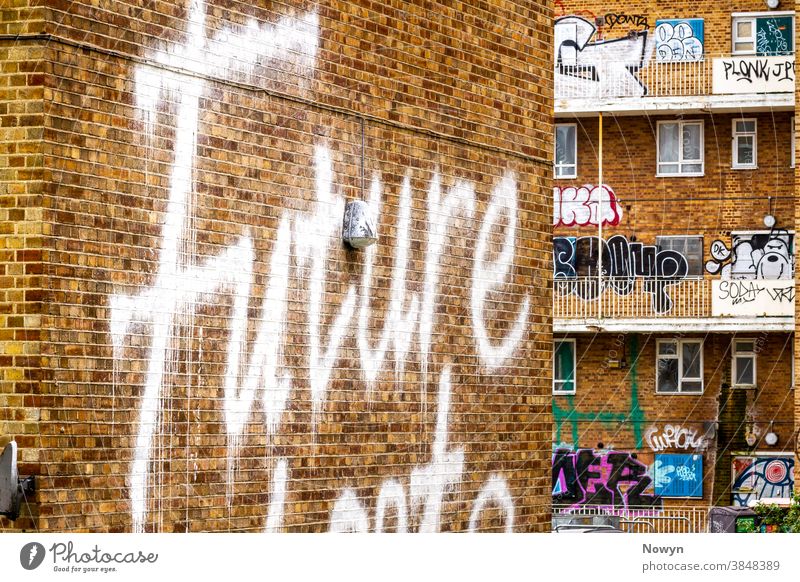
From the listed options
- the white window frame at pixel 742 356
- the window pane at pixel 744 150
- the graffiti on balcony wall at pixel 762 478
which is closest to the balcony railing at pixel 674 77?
the window pane at pixel 744 150

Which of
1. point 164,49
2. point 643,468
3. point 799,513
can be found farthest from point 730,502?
point 164,49

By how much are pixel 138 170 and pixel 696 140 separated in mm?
29889

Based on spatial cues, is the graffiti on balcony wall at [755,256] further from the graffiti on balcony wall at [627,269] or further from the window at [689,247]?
the graffiti on balcony wall at [627,269]

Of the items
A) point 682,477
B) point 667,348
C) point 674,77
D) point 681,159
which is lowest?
point 682,477

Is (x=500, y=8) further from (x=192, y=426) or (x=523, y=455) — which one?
(x=192, y=426)

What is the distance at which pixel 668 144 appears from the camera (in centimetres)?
3794

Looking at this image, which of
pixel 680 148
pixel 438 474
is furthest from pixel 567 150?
pixel 438 474

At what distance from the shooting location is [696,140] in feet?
124

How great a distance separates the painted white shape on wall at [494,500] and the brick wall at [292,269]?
1.0 inches

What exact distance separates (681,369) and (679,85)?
7.08 m

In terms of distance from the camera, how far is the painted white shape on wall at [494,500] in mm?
12758

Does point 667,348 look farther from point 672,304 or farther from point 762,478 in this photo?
point 762,478

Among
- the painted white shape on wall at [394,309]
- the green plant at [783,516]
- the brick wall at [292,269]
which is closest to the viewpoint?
the brick wall at [292,269]

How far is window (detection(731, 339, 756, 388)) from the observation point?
37031mm
